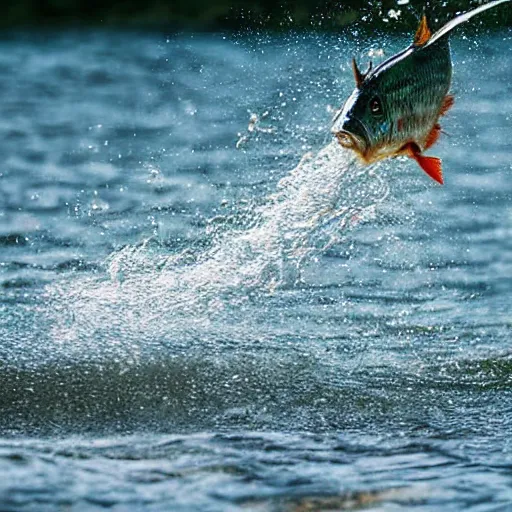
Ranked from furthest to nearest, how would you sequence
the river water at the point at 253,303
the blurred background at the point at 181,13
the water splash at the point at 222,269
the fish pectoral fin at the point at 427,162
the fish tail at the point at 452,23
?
the blurred background at the point at 181,13 < the water splash at the point at 222,269 < the river water at the point at 253,303 < the fish pectoral fin at the point at 427,162 < the fish tail at the point at 452,23

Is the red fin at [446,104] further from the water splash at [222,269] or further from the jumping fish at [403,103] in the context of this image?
the water splash at [222,269]

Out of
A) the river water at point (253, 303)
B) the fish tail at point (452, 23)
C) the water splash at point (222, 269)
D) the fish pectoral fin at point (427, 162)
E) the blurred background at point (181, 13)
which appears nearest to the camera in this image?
the fish tail at point (452, 23)

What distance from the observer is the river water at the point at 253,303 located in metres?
4.02

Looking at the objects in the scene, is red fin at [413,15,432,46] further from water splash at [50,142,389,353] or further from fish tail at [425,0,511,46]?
water splash at [50,142,389,353]

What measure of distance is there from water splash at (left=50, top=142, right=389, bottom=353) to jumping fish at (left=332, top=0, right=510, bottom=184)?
4.41ft

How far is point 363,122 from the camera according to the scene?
3666 mm

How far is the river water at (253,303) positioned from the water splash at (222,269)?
1cm

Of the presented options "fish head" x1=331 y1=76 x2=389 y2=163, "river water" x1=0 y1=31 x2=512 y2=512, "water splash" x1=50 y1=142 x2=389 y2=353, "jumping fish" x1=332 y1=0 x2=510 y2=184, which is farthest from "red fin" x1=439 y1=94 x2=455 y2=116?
"water splash" x1=50 y1=142 x2=389 y2=353

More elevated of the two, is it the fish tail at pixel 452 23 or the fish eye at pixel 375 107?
the fish tail at pixel 452 23

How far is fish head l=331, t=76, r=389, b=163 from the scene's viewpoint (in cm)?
367

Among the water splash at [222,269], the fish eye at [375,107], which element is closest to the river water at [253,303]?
the water splash at [222,269]

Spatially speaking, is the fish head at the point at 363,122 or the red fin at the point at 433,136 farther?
the red fin at the point at 433,136

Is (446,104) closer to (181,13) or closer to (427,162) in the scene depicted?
(427,162)

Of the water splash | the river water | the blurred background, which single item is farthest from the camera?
the blurred background
